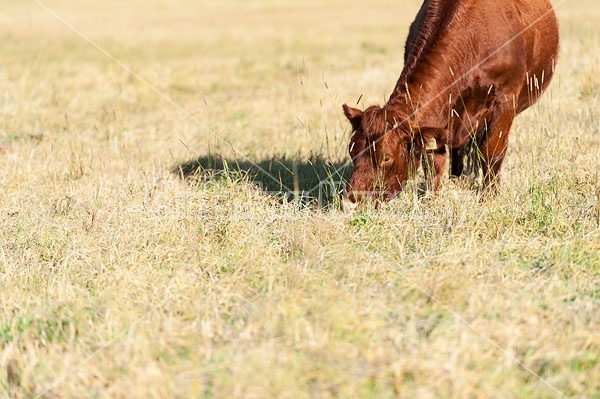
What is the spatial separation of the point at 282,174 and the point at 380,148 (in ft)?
5.98

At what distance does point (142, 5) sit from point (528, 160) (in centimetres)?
3618

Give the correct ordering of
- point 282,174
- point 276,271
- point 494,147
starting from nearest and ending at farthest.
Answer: point 276,271, point 494,147, point 282,174

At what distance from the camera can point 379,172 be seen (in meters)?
4.79

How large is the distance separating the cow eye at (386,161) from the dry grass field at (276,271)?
340 millimetres

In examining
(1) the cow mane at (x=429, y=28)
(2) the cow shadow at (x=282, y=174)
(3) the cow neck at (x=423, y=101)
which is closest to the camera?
(3) the cow neck at (x=423, y=101)

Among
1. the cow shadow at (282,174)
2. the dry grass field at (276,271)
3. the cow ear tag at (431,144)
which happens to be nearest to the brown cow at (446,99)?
the cow ear tag at (431,144)

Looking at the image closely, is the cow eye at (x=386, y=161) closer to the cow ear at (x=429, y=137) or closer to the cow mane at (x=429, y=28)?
the cow ear at (x=429, y=137)

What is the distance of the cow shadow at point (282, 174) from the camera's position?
5613 mm

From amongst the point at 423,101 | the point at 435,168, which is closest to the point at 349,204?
the point at 423,101

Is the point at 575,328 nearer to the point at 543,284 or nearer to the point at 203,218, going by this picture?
the point at 543,284

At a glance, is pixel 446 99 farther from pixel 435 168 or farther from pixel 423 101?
pixel 435 168

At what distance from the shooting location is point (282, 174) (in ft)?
21.0

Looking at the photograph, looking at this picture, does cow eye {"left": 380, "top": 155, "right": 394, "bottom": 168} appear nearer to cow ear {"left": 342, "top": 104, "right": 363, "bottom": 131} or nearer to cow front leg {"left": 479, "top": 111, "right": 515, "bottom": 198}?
cow ear {"left": 342, "top": 104, "right": 363, "bottom": 131}

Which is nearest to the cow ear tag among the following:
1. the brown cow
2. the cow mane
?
the brown cow
